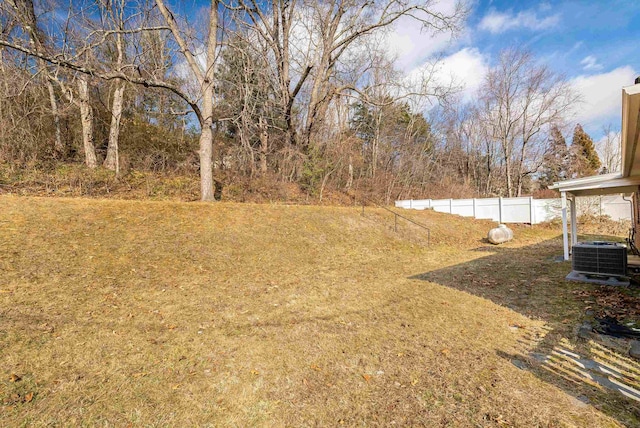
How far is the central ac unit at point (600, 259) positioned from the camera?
230 inches

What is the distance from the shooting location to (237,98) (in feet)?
40.0

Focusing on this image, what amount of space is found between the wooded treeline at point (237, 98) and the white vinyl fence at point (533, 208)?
19.3 ft

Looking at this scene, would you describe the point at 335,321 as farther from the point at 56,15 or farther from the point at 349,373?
the point at 56,15

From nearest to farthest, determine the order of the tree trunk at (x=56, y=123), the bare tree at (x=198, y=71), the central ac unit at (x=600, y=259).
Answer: the central ac unit at (x=600, y=259) < the bare tree at (x=198, y=71) < the tree trunk at (x=56, y=123)

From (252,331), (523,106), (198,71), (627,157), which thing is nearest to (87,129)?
(198,71)

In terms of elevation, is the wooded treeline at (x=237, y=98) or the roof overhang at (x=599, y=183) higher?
the wooded treeline at (x=237, y=98)

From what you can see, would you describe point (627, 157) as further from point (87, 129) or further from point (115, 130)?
point (87, 129)

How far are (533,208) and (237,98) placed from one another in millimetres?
15772

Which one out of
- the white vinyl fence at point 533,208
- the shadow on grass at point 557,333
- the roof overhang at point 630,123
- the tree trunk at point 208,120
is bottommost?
the shadow on grass at point 557,333

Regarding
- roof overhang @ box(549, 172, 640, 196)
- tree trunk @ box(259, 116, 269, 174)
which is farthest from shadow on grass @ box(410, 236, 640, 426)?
tree trunk @ box(259, 116, 269, 174)

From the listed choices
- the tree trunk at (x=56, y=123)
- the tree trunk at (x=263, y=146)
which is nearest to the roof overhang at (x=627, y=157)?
the tree trunk at (x=263, y=146)

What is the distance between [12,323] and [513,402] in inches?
207

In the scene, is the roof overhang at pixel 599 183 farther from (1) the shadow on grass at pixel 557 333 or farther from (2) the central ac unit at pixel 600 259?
(1) the shadow on grass at pixel 557 333

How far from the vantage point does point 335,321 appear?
4242 mm
